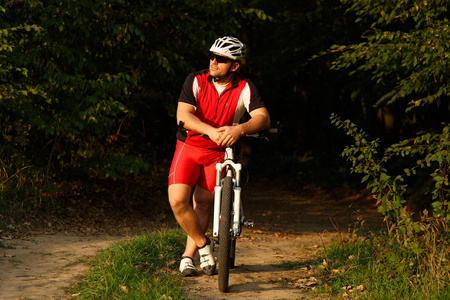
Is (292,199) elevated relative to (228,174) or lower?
lower

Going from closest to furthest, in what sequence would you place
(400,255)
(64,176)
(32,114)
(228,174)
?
(228,174) → (400,255) → (32,114) → (64,176)

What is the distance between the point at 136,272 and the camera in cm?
523

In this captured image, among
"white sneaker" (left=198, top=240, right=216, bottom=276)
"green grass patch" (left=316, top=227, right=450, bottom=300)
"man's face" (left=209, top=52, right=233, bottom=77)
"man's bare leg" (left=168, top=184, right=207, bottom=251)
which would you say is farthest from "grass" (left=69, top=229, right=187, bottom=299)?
"man's face" (left=209, top=52, right=233, bottom=77)

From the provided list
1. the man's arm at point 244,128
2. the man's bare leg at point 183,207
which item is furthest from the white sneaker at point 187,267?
the man's arm at point 244,128

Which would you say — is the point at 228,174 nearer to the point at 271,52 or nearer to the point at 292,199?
the point at 292,199

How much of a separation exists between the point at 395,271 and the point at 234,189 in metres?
1.67

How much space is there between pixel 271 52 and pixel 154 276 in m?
15.8

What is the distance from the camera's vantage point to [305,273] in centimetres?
595

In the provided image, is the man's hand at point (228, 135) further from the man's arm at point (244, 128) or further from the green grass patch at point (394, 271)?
the green grass patch at point (394, 271)

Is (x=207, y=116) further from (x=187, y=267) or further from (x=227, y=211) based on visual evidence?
(x=187, y=267)

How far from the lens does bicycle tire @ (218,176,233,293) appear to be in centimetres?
479

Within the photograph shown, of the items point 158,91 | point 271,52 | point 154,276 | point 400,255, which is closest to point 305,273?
point 400,255

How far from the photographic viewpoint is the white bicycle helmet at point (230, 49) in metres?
5.07

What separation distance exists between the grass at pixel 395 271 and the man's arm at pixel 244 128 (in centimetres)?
158
